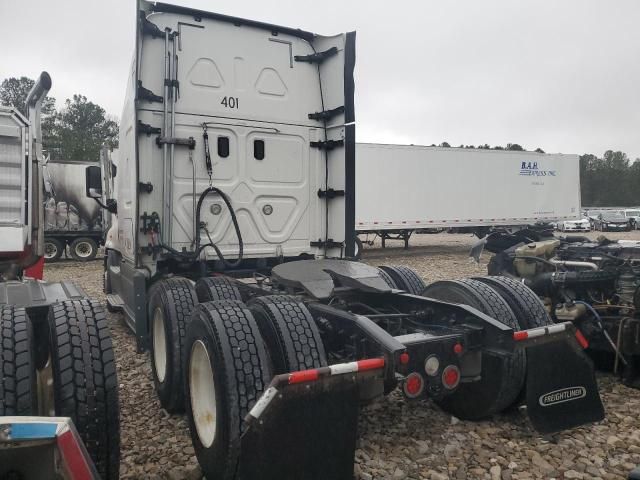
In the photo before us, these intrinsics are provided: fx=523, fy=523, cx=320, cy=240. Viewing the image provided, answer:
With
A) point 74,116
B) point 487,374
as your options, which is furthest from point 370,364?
point 74,116

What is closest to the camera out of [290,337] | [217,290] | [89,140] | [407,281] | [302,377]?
[302,377]

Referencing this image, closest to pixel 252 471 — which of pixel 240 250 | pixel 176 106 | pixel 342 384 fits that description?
pixel 342 384

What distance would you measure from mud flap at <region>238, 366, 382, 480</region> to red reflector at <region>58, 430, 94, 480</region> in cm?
72

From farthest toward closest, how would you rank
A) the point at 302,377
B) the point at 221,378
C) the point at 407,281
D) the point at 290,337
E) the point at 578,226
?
the point at 578,226 → the point at 407,281 → the point at 290,337 → the point at 221,378 → the point at 302,377

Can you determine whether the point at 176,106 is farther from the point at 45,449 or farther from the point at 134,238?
the point at 45,449

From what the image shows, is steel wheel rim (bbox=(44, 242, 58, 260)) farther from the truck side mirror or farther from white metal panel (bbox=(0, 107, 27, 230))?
white metal panel (bbox=(0, 107, 27, 230))

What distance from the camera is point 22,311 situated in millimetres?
2629

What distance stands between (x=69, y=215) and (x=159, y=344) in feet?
46.5

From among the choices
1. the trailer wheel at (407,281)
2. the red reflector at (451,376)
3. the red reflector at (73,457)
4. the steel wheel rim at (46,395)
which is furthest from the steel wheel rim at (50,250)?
the red reflector at (73,457)

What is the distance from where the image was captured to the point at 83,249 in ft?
55.4

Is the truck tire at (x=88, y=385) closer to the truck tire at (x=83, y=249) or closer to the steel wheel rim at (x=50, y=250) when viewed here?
the truck tire at (x=83, y=249)

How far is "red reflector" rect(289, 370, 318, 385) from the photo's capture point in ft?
7.44

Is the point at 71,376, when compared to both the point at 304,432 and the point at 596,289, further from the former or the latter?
the point at 596,289

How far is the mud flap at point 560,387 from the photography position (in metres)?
Result: 3.01
